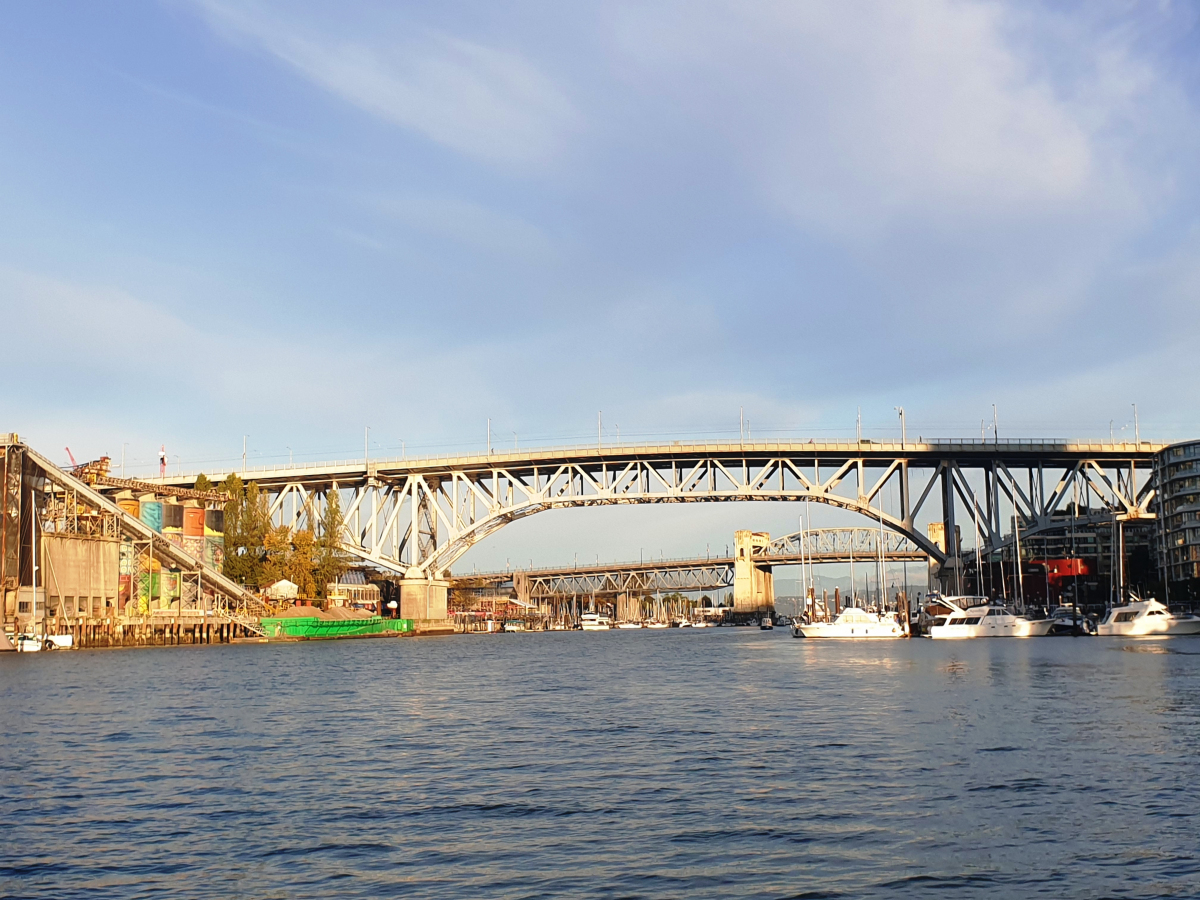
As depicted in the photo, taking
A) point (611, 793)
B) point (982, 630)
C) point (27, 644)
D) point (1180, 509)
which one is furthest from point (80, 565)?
point (1180, 509)

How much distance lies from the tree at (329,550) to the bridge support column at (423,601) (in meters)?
8.40

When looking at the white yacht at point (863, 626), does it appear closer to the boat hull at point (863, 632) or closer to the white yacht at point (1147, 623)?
the boat hull at point (863, 632)

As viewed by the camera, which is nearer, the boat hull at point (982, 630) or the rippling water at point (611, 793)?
the rippling water at point (611, 793)

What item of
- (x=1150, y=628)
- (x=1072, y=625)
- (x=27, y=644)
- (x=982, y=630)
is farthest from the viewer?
(x=1072, y=625)

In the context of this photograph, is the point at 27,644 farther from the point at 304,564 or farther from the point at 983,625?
the point at 983,625

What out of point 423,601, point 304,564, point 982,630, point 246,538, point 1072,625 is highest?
point 246,538

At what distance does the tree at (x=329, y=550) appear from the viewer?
451ft

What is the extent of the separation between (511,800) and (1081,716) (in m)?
20.6

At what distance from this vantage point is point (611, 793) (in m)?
23.5

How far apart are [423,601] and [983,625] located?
70.1 metres

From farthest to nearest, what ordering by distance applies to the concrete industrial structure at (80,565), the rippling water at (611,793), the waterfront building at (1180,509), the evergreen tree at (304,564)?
the evergreen tree at (304,564)
the waterfront building at (1180,509)
the concrete industrial structure at (80,565)
the rippling water at (611,793)

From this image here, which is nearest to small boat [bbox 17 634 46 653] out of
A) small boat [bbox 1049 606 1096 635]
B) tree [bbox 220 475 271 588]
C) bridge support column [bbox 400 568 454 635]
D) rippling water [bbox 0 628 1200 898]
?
tree [bbox 220 475 271 588]

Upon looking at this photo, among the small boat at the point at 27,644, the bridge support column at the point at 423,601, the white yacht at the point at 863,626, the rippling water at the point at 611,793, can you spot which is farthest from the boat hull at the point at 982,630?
the small boat at the point at 27,644

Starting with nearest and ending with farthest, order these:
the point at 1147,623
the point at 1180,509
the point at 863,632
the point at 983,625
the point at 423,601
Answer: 1. the point at 1147,623
2. the point at 983,625
3. the point at 863,632
4. the point at 1180,509
5. the point at 423,601
